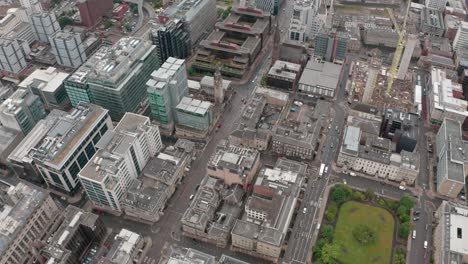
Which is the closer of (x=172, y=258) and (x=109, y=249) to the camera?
(x=172, y=258)

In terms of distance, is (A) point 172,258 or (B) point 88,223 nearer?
(A) point 172,258

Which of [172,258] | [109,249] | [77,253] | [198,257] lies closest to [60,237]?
[77,253]

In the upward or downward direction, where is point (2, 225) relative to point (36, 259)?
upward

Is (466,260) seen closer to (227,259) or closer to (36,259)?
(227,259)

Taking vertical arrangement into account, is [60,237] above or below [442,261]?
above

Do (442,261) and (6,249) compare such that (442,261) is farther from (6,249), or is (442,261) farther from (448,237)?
A: (6,249)

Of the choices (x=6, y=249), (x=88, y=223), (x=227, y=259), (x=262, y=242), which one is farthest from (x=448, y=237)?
(x=6, y=249)

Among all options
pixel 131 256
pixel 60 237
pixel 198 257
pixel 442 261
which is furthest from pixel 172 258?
pixel 442 261
